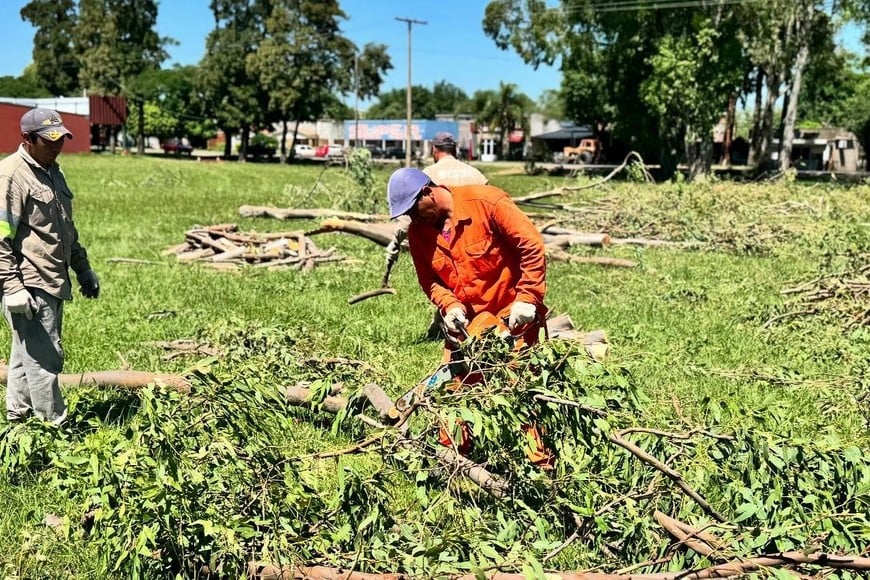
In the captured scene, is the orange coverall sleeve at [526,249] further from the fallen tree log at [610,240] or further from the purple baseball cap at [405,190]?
the fallen tree log at [610,240]

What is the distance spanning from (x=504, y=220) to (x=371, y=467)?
4.90ft

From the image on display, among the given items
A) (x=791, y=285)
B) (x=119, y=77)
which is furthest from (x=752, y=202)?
(x=119, y=77)

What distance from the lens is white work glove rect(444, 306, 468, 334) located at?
12.7ft

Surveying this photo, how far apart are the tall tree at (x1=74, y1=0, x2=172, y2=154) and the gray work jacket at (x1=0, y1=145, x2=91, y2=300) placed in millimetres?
60325

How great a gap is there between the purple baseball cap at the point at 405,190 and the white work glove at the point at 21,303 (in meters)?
1.98

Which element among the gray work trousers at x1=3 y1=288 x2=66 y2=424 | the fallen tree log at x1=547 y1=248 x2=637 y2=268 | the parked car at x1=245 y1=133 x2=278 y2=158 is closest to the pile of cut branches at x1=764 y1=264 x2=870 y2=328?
the fallen tree log at x1=547 y1=248 x2=637 y2=268

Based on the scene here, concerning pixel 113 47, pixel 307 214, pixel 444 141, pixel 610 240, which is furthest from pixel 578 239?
pixel 113 47

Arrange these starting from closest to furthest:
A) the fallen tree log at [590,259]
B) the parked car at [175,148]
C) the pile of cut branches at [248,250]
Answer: the pile of cut branches at [248,250] → the fallen tree log at [590,259] → the parked car at [175,148]

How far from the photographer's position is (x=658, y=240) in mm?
14148

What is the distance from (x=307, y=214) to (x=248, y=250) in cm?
437

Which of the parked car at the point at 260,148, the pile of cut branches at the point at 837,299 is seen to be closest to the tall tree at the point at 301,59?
the parked car at the point at 260,148

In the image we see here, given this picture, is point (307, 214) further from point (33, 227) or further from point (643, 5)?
point (643, 5)

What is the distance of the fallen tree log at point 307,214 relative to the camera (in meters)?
14.3

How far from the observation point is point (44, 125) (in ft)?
13.4
